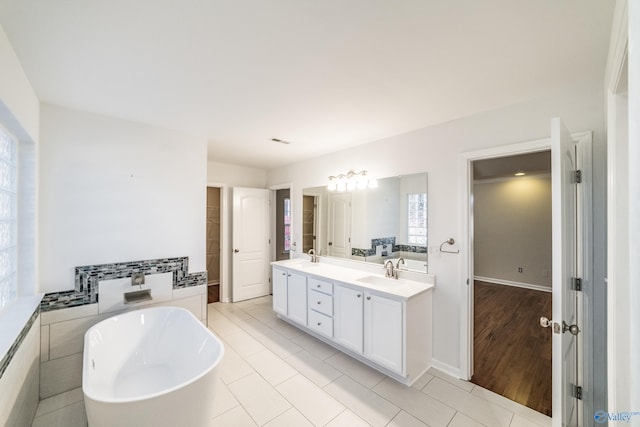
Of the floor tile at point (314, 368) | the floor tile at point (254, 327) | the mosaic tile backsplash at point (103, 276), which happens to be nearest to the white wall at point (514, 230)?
the floor tile at point (314, 368)

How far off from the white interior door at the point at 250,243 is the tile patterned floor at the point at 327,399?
5.49 feet

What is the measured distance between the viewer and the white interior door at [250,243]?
4391 millimetres

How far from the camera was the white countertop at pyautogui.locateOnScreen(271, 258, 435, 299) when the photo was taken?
2.40 m

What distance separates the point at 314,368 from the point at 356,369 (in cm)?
40

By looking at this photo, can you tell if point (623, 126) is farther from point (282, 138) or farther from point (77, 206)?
point (77, 206)

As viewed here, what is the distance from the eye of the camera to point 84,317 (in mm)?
2324

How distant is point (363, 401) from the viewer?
6.83 ft

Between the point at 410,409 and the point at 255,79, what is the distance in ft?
8.77

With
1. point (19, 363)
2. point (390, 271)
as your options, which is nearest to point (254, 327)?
point (390, 271)

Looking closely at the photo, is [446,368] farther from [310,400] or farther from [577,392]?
[310,400]

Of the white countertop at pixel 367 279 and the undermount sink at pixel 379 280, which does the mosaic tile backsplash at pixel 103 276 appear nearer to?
the white countertop at pixel 367 279

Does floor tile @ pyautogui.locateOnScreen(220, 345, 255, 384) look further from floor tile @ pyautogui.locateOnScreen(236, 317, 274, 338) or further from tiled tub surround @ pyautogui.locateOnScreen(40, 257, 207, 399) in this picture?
tiled tub surround @ pyautogui.locateOnScreen(40, 257, 207, 399)

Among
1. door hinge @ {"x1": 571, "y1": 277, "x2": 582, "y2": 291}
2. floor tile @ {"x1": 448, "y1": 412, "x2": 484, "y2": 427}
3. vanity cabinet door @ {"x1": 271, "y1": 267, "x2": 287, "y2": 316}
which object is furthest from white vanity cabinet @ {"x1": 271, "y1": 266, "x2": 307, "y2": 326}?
door hinge @ {"x1": 571, "y1": 277, "x2": 582, "y2": 291}

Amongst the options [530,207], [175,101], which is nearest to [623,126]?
[175,101]
